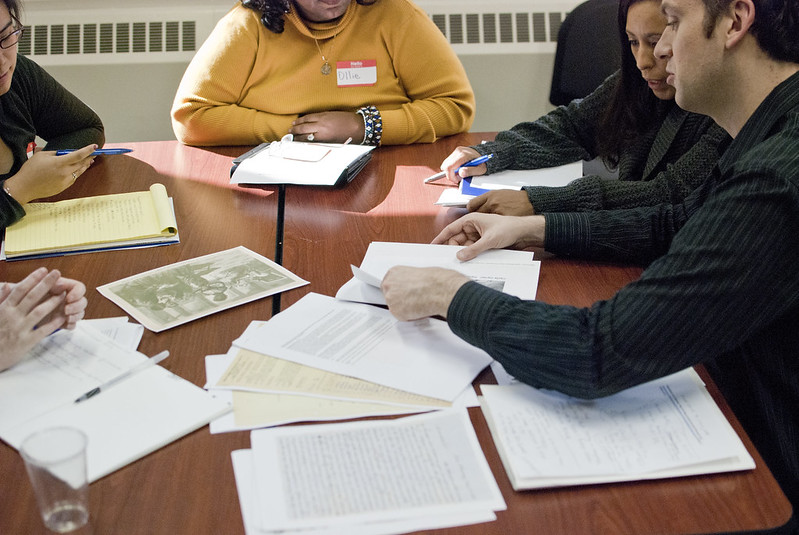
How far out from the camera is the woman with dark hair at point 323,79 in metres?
2.15

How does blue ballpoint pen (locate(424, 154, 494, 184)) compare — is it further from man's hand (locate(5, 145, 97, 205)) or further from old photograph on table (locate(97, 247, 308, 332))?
man's hand (locate(5, 145, 97, 205))

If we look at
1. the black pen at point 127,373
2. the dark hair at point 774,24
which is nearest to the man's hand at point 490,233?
the dark hair at point 774,24

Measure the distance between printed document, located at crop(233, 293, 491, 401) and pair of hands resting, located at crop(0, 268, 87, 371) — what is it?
0.89 ft

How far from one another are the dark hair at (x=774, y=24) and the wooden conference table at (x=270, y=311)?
482 mm

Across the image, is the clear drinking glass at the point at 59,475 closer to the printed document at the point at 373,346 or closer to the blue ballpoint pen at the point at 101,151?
the printed document at the point at 373,346

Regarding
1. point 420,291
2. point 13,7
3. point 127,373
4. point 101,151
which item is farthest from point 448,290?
point 13,7

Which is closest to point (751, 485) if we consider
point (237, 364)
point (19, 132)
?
point (237, 364)

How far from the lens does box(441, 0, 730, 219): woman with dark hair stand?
5.51ft

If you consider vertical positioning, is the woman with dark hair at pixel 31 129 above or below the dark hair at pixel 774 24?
below

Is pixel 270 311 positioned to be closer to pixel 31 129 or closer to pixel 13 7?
pixel 13 7

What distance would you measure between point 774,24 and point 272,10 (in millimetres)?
1477

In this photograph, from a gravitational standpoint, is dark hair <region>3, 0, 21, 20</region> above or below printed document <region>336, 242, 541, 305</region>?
above

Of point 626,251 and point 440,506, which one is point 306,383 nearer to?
point 440,506

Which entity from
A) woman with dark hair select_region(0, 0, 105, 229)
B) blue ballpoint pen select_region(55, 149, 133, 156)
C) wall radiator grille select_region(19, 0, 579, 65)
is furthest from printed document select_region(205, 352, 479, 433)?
wall radiator grille select_region(19, 0, 579, 65)
